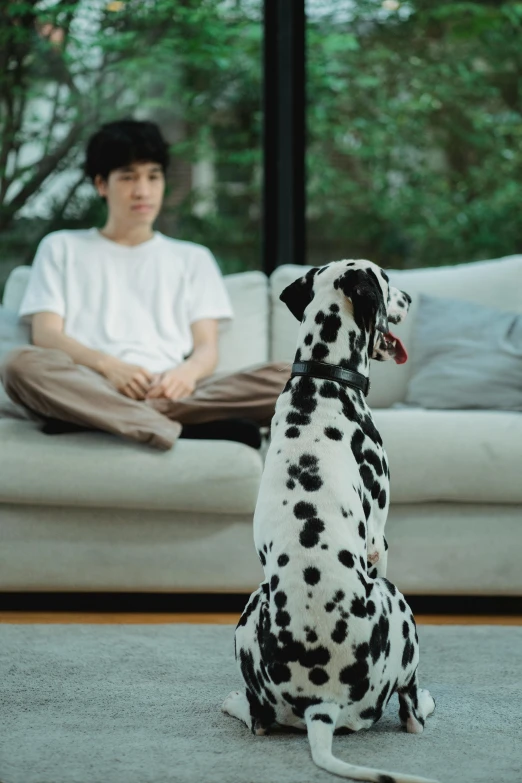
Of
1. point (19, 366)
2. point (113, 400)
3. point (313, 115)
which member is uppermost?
point (313, 115)

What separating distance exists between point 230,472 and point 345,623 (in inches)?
50.7

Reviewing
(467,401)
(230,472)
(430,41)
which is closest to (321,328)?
(230,472)

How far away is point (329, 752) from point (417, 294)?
2591 mm

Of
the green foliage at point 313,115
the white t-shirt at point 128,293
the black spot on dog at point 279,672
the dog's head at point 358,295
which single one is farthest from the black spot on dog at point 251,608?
the green foliage at point 313,115

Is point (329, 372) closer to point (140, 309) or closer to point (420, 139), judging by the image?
point (140, 309)

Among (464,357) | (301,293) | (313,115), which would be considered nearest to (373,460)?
(301,293)

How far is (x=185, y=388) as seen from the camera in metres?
3.29

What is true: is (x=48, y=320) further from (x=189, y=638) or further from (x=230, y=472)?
(x=189, y=638)

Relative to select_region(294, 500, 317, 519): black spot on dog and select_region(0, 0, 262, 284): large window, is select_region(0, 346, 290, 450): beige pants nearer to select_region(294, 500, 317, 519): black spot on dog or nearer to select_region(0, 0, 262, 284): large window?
select_region(294, 500, 317, 519): black spot on dog

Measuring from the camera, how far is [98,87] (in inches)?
197

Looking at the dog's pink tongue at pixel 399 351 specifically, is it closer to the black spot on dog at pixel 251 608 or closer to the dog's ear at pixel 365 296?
the dog's ear at pixel 365 296

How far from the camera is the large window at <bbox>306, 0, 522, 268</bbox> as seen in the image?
5.36m

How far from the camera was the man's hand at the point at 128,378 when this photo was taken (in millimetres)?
3248

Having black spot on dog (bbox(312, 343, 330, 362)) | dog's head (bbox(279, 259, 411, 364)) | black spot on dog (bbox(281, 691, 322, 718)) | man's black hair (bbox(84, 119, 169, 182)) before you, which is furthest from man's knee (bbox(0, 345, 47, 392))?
black spot on dog (bbox(281, 691, 322, 718))
